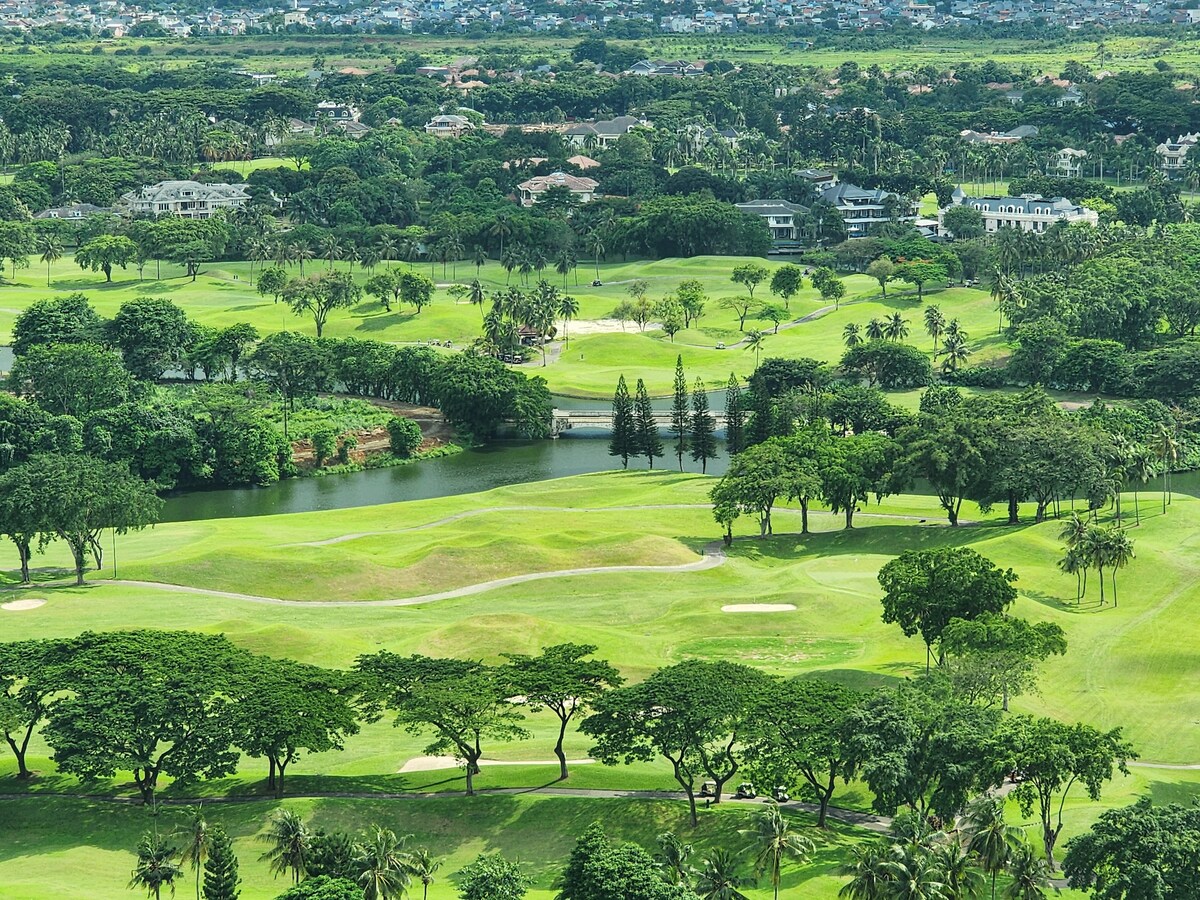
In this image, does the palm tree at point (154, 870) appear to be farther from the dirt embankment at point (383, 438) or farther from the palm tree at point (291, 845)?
→ the dirt embankment at point (383, 438)

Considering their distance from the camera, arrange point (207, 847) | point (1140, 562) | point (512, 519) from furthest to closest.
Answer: point (512, 519)
point (1140, 562)
point (207, 847)

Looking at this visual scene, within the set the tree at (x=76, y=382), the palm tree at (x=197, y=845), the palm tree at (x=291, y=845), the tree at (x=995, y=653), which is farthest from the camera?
the tree at (x=76, y=382)

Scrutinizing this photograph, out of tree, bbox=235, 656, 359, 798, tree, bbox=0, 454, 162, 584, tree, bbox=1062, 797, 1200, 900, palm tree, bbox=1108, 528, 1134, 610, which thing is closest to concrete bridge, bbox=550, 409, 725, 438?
tree, bbox=0, 454, 162, 584

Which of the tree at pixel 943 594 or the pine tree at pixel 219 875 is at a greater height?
the tree at pixel 943 594

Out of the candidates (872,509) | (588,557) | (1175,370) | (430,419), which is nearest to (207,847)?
(588,557)

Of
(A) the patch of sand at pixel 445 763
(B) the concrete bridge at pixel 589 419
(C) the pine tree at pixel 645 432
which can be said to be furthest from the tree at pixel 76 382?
(A) the patch of sand at pixel 445 763

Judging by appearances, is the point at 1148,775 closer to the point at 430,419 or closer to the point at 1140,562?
the point at 1140,562
